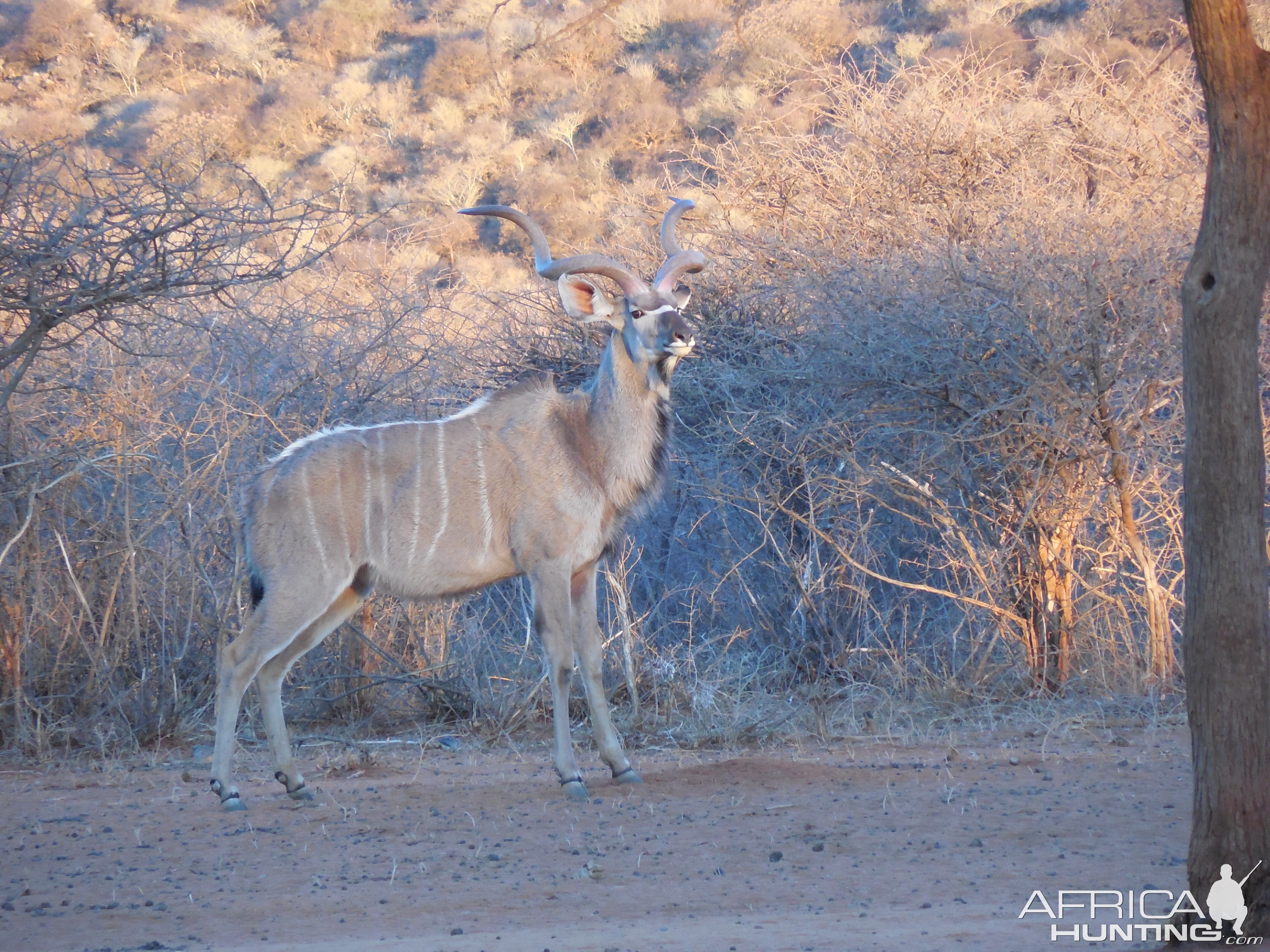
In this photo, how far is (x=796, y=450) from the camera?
Result: 8.09 m

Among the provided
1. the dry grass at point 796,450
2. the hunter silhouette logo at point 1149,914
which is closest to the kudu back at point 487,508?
the dry grass at point 796,450

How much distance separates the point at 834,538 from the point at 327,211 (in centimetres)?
429

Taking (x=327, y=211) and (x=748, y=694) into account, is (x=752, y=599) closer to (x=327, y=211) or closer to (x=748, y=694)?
(x=748, y=694)

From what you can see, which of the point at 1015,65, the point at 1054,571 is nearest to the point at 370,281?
the point at 1054,571

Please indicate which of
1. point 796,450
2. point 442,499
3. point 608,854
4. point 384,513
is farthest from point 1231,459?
point 796,450

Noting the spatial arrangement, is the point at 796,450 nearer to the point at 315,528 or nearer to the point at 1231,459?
the point at 315,528

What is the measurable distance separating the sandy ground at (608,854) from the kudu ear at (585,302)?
217 centimetres

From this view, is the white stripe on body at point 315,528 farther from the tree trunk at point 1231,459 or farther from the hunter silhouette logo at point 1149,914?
the tree trunk at point 1231,459

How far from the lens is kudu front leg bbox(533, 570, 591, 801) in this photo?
5.79 metres

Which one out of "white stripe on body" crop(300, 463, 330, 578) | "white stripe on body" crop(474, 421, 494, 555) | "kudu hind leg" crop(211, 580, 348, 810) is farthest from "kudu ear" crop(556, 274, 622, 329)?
"kudu hind leg" crop(211, 580, 348, 810)

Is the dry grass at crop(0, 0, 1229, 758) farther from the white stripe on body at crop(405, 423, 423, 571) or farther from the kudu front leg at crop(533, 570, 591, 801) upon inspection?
the kudu front leg at crop(533, 570, 591, 801)

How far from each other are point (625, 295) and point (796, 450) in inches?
87.6

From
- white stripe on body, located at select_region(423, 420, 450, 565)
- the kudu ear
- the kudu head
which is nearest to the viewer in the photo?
white stripe on body, located at select_region(423, 420, 450, 565)

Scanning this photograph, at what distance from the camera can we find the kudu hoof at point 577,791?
545 cm
